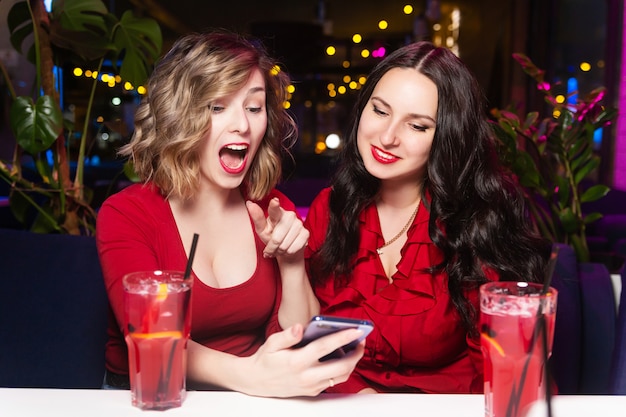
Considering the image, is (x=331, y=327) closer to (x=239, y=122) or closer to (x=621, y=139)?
(x=239, y=122)

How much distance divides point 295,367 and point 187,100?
822mm

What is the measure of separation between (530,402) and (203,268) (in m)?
Answer: 0.87

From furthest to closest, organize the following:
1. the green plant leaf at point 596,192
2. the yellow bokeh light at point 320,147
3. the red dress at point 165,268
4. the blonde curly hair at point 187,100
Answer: the yellow bokeh light at point 320,147 < the green plant leaf at point 596,192 < the blonde curly hair at point 187,100 < the red dress at point 165,268

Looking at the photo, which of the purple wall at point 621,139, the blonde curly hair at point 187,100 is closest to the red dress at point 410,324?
the blonde curly hair at point 187,100

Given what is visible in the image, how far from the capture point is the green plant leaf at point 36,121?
8.76 ft

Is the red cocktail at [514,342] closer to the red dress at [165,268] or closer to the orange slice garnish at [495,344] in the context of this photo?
the orange slice garnish at [495,344]

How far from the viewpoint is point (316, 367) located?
1196 millimetres

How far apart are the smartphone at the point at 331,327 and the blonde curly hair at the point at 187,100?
71 centimetres

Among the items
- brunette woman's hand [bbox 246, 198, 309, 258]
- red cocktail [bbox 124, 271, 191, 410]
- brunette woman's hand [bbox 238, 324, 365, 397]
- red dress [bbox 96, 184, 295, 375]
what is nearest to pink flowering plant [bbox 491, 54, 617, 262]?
red dress [bbox 96, 184, 295, 375]

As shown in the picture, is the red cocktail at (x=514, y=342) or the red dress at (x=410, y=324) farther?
the red dress at (x=410, y=324)

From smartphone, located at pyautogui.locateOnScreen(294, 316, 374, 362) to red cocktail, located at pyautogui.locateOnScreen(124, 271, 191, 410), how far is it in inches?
7.6

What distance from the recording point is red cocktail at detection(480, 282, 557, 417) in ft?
3.49

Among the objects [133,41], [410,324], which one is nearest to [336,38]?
[133,41]

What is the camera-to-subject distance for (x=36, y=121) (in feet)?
8.78
